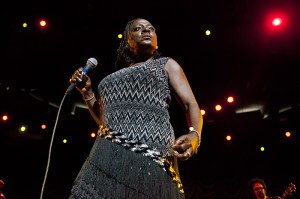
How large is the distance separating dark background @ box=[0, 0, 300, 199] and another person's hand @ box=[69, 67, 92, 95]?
156 inches

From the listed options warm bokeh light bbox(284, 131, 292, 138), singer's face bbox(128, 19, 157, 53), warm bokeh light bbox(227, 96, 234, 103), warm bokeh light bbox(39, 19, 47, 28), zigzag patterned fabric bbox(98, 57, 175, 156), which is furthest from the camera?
warm bokeh light bbox(284, 131, 292, 138)

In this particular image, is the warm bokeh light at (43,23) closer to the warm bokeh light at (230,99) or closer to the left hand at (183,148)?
the warm bokeh light at (230,99)

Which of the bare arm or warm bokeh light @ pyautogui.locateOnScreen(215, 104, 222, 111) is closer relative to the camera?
the bare arm

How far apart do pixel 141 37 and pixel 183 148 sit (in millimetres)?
687

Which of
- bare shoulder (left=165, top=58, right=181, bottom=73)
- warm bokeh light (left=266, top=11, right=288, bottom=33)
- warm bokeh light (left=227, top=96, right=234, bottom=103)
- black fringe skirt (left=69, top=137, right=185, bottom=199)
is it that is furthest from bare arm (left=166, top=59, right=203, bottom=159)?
warm bokeh light (left=227, top=96, right=234, bottom=103)

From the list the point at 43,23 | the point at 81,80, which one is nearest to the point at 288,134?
the point at 43,23

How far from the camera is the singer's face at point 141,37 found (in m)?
1.63

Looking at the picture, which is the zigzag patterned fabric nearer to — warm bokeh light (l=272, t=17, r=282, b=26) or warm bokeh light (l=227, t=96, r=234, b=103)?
warm bokeh light (l=272, t=17, r=282, b=26)

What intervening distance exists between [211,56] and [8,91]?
3491mm

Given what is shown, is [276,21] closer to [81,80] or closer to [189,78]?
[189,78]

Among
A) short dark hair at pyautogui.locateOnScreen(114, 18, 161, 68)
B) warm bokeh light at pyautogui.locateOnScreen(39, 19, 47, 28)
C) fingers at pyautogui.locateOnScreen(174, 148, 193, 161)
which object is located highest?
warm bokeh light at pyautogui.locateOnScreen(39, 19, 47, 28)

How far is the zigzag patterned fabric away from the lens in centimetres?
123

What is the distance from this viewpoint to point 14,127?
21.7 feet

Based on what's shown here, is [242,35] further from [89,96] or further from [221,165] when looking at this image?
[89,96]
